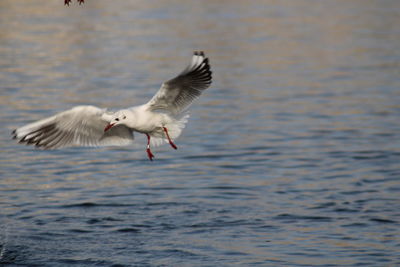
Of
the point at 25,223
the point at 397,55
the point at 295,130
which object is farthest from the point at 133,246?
the point at 397,55

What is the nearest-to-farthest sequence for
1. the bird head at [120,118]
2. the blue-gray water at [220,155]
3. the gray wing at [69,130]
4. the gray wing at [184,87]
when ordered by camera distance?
the gray wing at [184,87], the bird head at [120,118], the gray wing at [69,130], the blue-gray water at [220,155]

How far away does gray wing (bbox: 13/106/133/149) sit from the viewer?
9305mm

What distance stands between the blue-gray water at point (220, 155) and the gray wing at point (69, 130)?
3.66 ft

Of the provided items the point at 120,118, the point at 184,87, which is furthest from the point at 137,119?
the point at 184,87

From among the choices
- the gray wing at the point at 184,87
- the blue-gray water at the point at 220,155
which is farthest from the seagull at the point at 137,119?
the blue-gray water at the point at 220,155

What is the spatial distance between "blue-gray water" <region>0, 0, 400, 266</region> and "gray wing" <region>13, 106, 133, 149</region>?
1.12 metres

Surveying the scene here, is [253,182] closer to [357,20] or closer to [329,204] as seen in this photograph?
[329,204]

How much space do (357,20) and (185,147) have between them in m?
13.7

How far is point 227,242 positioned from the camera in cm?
961

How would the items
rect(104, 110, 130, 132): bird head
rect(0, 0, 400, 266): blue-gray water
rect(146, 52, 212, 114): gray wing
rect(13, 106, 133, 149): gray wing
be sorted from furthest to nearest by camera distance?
rect(0, 0, 400, 266): blue-gray water
rect(13, 106, 133, 149): gray wing
rect(104, 110, 130, 132): bird head
rect(146, 52, 212, 114): gray wing

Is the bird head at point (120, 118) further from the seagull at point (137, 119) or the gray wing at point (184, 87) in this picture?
the gray wing at point (184, 87)

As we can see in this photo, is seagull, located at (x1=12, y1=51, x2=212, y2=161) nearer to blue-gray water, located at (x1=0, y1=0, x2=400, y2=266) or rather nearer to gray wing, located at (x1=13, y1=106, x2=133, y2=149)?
gray wing, located at (x1=13, y1=106, x2=133, y2=149)

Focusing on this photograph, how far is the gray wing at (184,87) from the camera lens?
9.02 meters

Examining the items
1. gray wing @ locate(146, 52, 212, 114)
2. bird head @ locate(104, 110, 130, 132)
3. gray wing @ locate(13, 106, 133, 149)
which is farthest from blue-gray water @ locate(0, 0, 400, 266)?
gray wing @ locate(146, 52, 212, 114)
